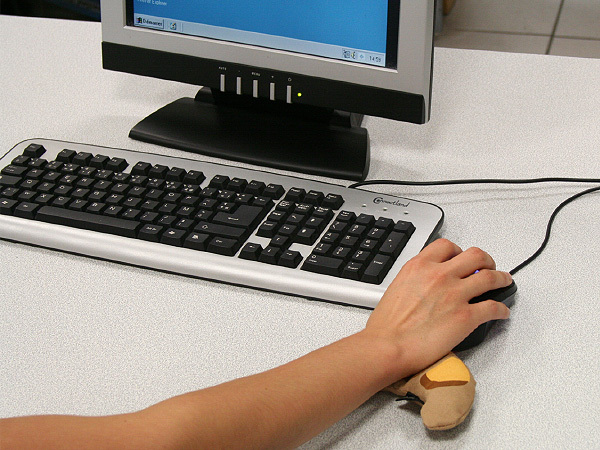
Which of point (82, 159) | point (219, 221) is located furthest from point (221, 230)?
point (82, 159)

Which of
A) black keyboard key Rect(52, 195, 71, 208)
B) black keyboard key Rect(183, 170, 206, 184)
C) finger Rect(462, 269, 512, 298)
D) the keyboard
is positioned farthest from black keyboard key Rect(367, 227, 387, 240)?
black keyboard key Rect(52, 195, 71, 208)

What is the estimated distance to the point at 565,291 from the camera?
2.26 feet

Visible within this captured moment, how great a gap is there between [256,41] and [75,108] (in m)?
0.32

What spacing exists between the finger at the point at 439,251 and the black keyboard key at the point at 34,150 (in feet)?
1.56

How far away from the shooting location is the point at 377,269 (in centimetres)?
67

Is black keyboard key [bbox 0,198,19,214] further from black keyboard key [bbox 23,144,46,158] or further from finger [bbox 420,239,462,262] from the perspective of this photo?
finger [bbox 420,239,462,262]

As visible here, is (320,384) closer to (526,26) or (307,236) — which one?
(307,236)

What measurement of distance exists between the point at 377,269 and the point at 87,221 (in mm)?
304

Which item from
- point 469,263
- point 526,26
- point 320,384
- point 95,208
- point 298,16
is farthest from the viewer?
point 526,26

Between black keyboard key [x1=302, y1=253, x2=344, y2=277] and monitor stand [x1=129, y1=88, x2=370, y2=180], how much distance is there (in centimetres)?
21

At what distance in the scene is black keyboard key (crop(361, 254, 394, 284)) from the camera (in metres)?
0.67

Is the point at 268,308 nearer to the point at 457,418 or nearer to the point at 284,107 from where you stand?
the point at 457,418

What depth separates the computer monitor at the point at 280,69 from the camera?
2.69ft

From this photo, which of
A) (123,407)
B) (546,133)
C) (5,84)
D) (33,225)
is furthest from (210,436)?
(5,84)
